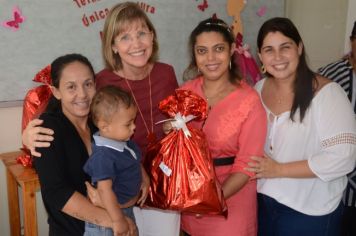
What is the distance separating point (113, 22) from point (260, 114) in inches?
29.5

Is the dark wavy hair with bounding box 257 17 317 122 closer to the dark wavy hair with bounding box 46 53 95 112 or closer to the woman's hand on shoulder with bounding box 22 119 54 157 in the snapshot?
the dark wavy hair with bounding box 46 53 95 112

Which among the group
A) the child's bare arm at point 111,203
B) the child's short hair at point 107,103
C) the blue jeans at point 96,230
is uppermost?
the child's short hair at point 107,103

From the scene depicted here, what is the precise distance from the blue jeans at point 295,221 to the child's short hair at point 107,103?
80 cm

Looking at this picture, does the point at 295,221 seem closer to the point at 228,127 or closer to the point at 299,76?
the point at 228,127

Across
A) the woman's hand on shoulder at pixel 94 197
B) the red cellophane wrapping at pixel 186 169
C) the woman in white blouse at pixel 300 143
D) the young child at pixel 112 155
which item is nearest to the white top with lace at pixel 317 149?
the woman in white blouse at pixel 300 143

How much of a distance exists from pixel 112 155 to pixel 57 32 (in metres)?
1.32

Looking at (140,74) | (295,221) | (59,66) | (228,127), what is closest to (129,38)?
(140,74)

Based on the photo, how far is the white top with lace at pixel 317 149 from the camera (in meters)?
1.49

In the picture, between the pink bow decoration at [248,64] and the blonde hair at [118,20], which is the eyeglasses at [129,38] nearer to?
the blonde hair at [118,20]

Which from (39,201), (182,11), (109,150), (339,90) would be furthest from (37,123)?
(182,11)

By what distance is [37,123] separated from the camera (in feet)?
4.58

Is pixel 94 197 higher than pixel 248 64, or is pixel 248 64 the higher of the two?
pixel 248 64

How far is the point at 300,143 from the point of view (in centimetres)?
158

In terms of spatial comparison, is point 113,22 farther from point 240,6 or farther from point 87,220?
point 240,6
